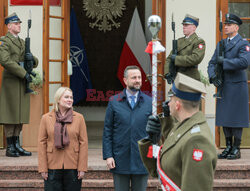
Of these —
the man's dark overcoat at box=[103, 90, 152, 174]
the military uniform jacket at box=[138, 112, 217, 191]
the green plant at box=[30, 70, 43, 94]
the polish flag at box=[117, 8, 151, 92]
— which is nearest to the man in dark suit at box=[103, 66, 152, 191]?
the man's dark overcoat at box=[103, 90, 152, 174]

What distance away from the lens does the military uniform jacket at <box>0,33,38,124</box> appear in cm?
680

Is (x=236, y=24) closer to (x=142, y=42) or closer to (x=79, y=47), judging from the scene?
(x=142, y=42)

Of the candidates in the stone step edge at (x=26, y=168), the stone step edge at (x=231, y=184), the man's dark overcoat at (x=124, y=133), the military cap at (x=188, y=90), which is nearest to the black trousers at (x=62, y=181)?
the man's dark overcoat at (x=124, y=133)

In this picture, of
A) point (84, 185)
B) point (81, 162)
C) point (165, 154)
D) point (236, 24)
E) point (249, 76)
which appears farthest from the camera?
point (249, 76)

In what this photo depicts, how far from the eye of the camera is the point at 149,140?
3.05 meters

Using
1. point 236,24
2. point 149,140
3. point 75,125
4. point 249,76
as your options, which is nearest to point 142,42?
point 249,76

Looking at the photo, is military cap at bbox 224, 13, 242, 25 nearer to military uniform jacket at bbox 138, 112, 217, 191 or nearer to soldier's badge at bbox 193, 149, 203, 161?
military uniform jacket at bbox 138, 112, 217, 191

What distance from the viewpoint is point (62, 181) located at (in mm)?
4586

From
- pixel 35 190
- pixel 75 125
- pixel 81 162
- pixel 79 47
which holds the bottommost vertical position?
pixel 35 190

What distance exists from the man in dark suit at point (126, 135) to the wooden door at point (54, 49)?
2.79 metres

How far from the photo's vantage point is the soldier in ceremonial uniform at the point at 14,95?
6813 millimetres

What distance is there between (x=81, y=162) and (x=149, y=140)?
65.5 inches

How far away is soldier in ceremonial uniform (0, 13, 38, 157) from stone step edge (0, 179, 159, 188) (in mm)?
869

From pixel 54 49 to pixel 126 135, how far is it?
3.27m
